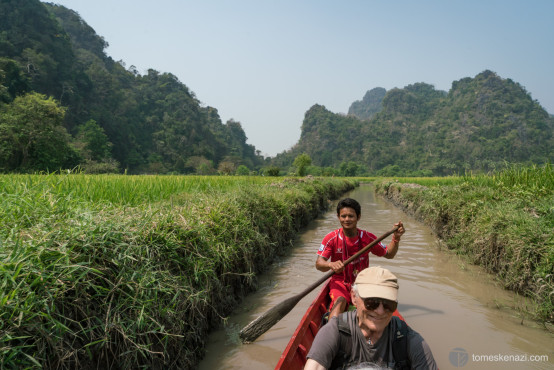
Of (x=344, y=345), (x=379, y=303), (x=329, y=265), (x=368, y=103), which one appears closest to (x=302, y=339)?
(x=344, y=345)

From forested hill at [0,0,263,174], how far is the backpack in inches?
899

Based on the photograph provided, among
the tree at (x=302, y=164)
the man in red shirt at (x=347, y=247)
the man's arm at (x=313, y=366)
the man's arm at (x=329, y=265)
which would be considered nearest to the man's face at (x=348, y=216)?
the man in red shirt at (x=347, y=247)

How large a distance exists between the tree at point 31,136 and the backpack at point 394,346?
24.0 metres

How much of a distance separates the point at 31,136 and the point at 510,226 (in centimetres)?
2612

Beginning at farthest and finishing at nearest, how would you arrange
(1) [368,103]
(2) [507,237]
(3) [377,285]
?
(1) [368,103] → (2) [507,237] → (3) [377,285]

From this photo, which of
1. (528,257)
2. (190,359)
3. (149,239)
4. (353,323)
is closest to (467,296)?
(528,257)

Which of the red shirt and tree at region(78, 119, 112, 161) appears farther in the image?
tree at region(78, 119, 112, 161)

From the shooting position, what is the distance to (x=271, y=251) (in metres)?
Answer: 5.52

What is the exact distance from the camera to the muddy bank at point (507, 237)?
3.49m

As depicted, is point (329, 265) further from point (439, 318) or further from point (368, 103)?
point (368, 103)

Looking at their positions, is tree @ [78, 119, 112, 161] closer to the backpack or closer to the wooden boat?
the wooden boat

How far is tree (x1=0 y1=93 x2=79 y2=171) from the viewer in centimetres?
2020

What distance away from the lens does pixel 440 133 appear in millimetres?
75938

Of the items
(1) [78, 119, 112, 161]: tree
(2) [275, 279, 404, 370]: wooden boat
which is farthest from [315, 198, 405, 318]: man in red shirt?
(1) [78, 119, 112, 161]: tree
